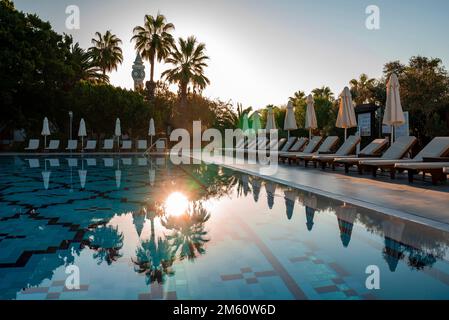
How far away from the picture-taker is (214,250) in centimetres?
374

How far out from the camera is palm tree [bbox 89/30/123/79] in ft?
113

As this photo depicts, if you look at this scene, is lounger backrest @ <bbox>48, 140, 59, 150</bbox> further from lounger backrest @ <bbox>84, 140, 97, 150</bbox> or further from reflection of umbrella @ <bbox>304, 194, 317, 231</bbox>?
reflection of umbrella @ <bbox>304, 194, 317, 231</bbox>

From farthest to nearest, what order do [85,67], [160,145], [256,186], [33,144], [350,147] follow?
[85,67], [160,145], [33,144], [350,147], [256,186]

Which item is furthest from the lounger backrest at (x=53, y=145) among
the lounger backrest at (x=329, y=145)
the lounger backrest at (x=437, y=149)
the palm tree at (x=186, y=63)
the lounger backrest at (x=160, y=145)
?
the lounger backrest at (x=437, y=149)

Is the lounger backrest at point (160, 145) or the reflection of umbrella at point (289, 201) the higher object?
the lounger backrest at point (160, 145)

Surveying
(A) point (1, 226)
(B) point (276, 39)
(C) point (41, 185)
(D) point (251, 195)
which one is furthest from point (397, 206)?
(B) point (276, 39)

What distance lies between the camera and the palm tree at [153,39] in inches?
1232

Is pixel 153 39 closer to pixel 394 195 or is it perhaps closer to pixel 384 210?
pixel 394 195

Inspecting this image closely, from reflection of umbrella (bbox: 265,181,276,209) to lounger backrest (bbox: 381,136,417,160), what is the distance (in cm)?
354

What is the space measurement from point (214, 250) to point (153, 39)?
30257 millimetres

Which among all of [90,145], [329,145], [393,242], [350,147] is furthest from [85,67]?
[393,242]

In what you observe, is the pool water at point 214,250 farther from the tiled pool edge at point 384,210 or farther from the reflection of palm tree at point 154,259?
the tiled pool edge at point 384,210

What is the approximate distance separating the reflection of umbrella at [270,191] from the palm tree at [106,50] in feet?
99.1
